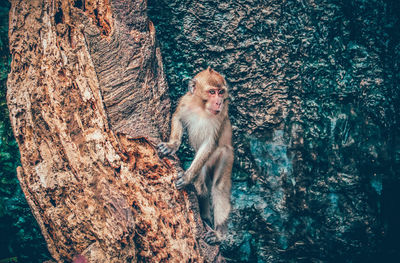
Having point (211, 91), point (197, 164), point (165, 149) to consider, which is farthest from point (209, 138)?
point (165, 149)

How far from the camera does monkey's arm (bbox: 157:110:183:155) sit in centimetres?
234

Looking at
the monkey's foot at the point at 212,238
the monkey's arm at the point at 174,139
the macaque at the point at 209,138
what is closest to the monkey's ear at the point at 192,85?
the macaque at the point at 209,138

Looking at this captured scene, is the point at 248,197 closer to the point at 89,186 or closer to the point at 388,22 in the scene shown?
the point at 89,186

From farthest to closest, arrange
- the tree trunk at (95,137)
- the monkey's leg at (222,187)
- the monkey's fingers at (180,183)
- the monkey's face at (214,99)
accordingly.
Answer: the monkey's leg at (222,187)
the monkey's face at (214,99)
the monkey's fingers at (180,183)
the tree trunk at (95,137)

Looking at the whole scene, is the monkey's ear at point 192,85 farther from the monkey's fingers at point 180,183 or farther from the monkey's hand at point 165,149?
the monkey's fingers at point 180,183

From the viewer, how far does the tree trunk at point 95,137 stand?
216cm

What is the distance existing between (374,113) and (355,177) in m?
0.70

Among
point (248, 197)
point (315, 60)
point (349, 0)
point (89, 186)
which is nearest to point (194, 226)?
point (89, 186)

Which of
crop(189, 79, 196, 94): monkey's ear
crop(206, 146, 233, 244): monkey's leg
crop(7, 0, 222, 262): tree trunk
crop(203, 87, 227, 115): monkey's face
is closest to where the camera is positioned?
crop(7, 0, 222, 262): tree trunk

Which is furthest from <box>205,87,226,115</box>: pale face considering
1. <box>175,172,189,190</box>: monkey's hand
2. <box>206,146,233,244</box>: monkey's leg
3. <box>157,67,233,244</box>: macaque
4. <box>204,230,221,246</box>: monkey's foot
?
<box>204,230,221,246</box>: monkey's foot

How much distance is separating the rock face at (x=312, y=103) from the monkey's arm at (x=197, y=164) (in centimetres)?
70

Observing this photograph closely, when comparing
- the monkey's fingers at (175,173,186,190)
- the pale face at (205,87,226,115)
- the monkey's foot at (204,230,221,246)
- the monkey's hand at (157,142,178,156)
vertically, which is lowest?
the monkey's foot at (204,230,221,246)

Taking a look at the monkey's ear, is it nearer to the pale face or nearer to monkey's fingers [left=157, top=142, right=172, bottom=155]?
the pale face

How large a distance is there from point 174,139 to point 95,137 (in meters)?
0.76
